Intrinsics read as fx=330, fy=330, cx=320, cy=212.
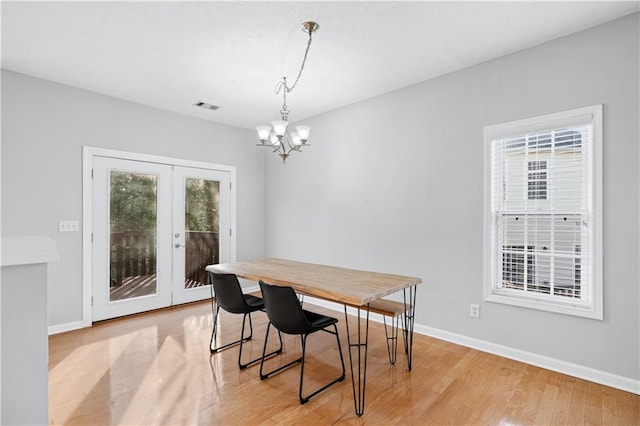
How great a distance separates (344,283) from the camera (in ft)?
8.04

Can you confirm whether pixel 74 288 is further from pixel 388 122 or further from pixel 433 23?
pixel 433 23

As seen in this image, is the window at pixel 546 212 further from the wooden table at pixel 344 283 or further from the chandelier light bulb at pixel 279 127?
the chandelier light bulb at pixel 279 127

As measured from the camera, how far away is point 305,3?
2.27 metres

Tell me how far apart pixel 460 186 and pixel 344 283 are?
1.66 metres

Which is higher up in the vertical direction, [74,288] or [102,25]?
[102,25]

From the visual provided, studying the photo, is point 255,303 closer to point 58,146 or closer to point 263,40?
point 263,40

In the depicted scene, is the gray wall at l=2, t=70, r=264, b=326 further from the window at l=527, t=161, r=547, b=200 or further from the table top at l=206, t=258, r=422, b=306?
the window at l=527, t=161, r=547, b=200

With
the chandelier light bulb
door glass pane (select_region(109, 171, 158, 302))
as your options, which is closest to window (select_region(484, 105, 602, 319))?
the chandelier light bulb

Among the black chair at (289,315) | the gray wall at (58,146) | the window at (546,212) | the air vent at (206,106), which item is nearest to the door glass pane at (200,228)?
the gray wall at (58,146)

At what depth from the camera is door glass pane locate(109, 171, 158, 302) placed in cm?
404

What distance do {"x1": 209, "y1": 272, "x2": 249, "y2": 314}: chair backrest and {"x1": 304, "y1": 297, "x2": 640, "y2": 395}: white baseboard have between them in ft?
6.40

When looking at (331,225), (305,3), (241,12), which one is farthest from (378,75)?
(331,225)

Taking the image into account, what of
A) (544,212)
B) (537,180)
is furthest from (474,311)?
(537,180)

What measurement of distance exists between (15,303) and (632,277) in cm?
348
